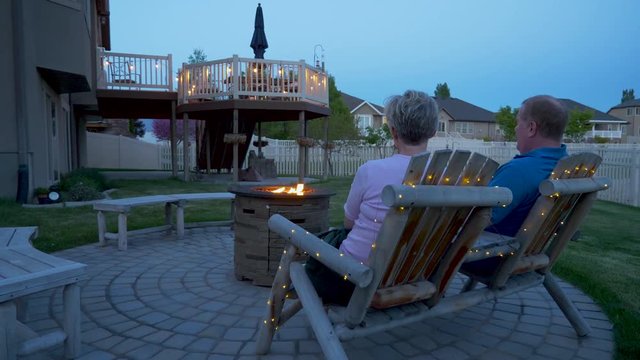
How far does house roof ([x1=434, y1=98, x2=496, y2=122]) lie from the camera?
2138 inches

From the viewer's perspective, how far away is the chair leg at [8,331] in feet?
7.00

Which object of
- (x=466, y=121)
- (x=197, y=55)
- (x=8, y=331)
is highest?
(x=197, y=55)

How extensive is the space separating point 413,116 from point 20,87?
7994 mm

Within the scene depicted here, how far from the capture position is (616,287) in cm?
384

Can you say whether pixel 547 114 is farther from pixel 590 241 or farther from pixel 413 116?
pixel 590 241

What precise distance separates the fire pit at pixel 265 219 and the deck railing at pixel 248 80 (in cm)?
946

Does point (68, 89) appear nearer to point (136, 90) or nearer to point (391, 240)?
point (136, 90)

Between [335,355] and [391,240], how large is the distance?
550mm

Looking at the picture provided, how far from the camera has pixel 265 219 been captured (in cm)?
372

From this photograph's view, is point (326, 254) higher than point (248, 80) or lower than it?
lower

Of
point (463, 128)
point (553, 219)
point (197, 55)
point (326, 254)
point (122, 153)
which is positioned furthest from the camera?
point (463, 128)

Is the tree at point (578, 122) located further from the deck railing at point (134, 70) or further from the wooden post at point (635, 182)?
the deck railing at point (134, 70)

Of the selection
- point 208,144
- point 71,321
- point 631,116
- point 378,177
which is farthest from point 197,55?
point 631,116

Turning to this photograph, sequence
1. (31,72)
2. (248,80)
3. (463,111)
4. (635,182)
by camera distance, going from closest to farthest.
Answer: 1. (31,72)
2. (635,182)
3. (248,80)
4. (463,111)
